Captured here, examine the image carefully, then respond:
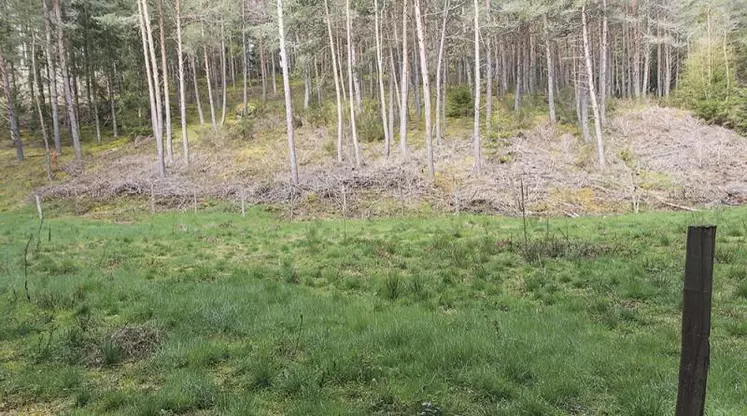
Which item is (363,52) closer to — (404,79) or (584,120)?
(404,79)

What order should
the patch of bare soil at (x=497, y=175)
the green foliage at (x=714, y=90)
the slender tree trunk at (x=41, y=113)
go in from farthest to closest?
the green foliage at (x=714, y=90) → the slender tree trunk at (x=41, y=113) → the patch of bare soil at (x=497, y=175)

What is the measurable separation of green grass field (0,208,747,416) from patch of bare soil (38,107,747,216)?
27.8 ft

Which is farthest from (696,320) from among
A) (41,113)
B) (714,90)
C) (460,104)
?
(41,113)

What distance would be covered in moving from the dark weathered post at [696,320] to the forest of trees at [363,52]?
64.8ft

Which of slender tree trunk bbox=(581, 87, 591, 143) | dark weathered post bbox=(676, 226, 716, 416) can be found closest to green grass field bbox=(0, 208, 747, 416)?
dark weathered post bbox=(676, 226, 716, 416)

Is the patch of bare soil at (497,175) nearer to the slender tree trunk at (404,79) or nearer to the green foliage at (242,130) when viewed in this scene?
the slender tree trunk at (404,79)

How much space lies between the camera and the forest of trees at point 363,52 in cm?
2727

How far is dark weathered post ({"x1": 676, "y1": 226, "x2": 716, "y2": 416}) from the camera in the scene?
2502 mm

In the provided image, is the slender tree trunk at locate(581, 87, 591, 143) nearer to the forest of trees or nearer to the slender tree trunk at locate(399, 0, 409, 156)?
the forest of trees

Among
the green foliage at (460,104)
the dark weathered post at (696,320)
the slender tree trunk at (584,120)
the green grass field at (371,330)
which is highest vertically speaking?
the green foliage at (460,104)

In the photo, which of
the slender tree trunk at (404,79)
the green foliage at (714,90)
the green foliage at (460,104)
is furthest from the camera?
the green foliage at (460,104)

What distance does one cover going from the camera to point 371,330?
5.72 meters

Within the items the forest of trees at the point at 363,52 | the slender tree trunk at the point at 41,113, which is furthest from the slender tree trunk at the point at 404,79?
the slender tree trunk at the point at 41,113

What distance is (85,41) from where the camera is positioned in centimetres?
3872
